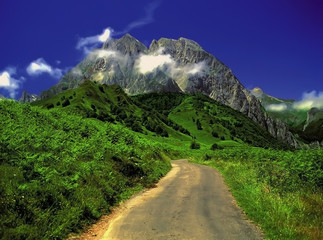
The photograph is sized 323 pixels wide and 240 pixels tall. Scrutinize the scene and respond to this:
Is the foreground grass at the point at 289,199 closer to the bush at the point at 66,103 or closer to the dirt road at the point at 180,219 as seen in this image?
the dirt road at the point at 180,219

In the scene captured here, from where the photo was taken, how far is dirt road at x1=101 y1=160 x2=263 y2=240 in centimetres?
1199

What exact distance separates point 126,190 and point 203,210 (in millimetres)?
7015

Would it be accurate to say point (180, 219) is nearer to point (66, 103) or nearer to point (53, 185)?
point (53, 185)

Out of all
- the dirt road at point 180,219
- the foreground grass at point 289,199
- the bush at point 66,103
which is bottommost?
the dirt road at point 180,219

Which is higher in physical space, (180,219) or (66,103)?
(66,103)

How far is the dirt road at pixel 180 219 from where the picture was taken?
1199 cm

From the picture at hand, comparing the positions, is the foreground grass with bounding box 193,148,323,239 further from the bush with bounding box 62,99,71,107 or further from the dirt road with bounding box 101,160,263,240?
the bush with bounding box 62,99,71,107

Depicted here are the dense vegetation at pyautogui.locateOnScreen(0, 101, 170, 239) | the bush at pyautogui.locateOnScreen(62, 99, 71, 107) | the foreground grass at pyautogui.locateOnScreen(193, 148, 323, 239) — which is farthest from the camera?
the bush at pyautogui.locateOnScreen(62, 99, 71, 107)

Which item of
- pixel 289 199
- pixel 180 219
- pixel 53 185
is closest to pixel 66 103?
pixel 53 185

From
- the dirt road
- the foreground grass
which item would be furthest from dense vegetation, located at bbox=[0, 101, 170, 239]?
the foreground grass

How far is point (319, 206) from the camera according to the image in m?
14.9

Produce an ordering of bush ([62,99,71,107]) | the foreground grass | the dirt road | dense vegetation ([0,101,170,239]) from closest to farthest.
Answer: dense vegetation ([0,101,170,239])
the dirt road
the foreground grass
bush ([62,99,71,107])

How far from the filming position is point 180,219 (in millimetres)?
14281

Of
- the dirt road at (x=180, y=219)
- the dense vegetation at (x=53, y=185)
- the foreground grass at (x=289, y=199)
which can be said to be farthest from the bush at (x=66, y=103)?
the dirt road at (x=180, y=219)
